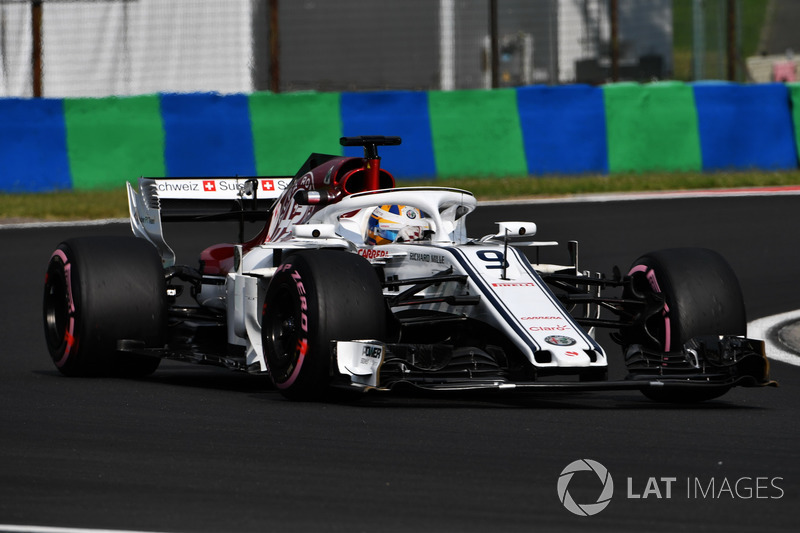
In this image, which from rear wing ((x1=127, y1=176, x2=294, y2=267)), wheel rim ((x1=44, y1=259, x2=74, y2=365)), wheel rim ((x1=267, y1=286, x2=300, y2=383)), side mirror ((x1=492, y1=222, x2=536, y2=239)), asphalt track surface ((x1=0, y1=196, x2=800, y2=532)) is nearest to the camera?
asphalt track surface ((x1=0, y1=196, x2=800, y2=532))

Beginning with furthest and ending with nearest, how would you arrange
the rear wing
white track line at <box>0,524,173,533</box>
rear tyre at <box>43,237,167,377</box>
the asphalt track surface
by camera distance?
the rear wing → rear tyre at <box>43,237,167,377</box> → the asphalt track surface → white track line at <box>0,524,173,533</box>

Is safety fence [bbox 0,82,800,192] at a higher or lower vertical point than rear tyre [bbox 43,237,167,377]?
higher

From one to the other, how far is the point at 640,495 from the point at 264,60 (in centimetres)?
2500

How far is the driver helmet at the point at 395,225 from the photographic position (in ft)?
30.2

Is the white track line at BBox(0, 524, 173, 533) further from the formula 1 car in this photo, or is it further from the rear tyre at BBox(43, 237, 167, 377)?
the rear tyre at BBox(43, 237, 167, 377)

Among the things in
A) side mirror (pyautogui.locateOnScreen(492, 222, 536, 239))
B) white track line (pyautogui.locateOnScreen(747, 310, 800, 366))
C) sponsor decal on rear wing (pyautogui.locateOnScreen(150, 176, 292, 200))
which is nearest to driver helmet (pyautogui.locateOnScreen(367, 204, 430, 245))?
side mirror (pyautogui.locateOnScreen(492, 222, 536, 239))

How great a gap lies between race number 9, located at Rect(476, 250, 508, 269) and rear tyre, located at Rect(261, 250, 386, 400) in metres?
0.67

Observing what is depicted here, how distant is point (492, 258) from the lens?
8.34 metres

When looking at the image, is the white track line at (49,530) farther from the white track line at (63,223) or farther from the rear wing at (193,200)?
the white track line at (63,223)

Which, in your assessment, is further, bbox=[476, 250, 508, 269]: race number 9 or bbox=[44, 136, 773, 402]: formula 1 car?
bbox=[476, 250, 508, 269]: race number 9

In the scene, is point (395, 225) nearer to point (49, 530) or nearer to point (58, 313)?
point (58, 313)

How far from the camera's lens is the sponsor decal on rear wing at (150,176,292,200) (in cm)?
1080

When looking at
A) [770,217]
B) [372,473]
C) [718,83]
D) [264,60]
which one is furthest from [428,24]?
[372,473]

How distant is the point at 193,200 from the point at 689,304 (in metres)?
3.91
